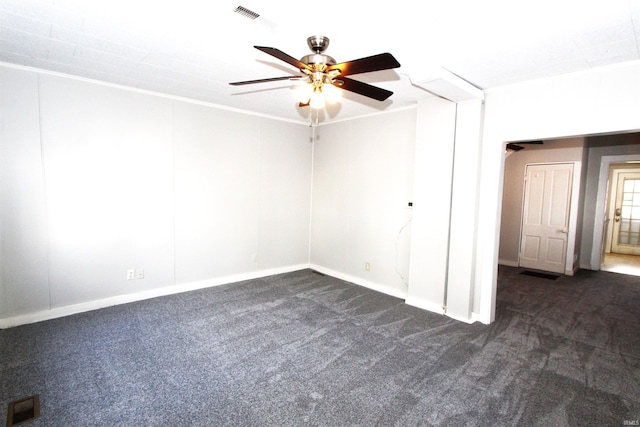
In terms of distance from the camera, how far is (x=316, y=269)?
561cm

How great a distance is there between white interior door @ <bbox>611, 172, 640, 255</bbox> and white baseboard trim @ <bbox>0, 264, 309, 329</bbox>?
8.91 metres

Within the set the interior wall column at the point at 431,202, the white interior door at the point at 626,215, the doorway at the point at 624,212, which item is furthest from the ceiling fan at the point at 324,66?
the white interior door at the point at 626,215

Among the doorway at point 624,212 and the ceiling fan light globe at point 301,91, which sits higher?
the ceiling fan light globe at point 301,91

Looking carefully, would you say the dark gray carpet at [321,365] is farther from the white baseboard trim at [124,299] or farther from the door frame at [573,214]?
the door frame at [573,214]

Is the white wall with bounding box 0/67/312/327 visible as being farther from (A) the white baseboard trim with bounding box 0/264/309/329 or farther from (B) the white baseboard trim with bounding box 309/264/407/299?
(B) the white baseboard trim with bounding box 309/264/407/299

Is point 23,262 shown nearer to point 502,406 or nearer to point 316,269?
point 316,269

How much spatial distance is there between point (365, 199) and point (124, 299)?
352cm

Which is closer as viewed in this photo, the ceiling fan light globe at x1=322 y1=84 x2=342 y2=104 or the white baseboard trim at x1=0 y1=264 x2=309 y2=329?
the ceiling fan light globe at x1=322 y1=84 x2=342 y2=104

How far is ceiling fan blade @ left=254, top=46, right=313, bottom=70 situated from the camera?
190 cm

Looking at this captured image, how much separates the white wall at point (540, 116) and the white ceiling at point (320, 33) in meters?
0.17

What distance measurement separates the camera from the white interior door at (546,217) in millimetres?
5811

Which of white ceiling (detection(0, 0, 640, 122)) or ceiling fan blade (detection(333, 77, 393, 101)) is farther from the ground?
white ceiling (detection(0, 0, 640, 122))

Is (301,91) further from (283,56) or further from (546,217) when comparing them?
(546,217)

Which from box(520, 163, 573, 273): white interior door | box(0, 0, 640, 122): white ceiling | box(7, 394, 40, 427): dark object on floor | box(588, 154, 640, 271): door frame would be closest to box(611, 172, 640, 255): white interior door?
box(588, 154, 640, 271): door frame
